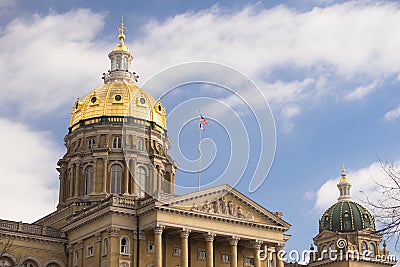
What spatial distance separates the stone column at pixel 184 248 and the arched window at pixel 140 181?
1490 centimetres

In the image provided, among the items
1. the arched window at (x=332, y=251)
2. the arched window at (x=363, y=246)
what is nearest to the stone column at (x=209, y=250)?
the arched window at (x=332, y=251)

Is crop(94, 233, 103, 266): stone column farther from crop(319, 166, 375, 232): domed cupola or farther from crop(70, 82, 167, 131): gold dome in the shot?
crop(319, 166, 375, 232): domed cupola

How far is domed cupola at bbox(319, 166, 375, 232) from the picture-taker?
9375cm

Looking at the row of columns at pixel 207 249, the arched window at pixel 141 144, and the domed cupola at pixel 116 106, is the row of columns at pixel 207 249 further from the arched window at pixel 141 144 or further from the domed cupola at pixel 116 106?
the domed cupola at pixel 116 106

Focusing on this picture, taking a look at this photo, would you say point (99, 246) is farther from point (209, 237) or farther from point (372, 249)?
point (372, 249)

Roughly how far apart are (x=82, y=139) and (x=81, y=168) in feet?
11.7

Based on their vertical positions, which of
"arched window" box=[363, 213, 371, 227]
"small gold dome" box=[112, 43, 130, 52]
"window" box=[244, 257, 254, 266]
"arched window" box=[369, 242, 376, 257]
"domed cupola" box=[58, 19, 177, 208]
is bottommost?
"window" box=[244, 257, 254, 266]

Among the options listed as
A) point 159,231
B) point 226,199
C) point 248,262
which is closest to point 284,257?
point 248,262

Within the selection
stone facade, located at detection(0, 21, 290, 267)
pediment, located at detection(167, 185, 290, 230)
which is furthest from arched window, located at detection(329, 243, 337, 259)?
pediment, located at detection(167, 185, 290, 230)

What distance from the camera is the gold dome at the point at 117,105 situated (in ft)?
262

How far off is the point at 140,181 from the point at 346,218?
3224 centimetres

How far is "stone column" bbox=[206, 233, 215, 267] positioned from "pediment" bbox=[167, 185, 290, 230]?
2.11 metres

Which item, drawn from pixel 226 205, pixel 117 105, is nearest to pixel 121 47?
pixel 117 105

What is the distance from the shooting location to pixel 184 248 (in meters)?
60.8
